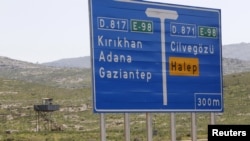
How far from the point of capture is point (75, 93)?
5738 inches

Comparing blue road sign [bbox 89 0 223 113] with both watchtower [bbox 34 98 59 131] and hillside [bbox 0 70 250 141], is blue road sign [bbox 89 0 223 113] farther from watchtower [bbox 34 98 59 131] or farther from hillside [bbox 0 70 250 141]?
watchtower [bbox 34 98 59 131]

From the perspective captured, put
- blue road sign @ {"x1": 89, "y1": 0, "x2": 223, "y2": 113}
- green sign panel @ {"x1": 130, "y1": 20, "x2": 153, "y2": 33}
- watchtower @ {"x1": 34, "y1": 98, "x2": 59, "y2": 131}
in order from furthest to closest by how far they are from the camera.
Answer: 1. watchtower @ {"x1": 34, "y1": 98, "x2": 59, "y2": 131}
2. green sign panel @ {"x1": 130, "y1": 20, "x2": 153, "y2": 33}
3. blue road sign @ {"x1": 89, "y1": 0, "x2": 223, "y2": 113}

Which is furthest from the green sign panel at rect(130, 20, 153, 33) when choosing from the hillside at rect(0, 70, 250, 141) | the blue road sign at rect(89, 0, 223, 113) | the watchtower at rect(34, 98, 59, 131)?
the watchtower at rect(34, 98, 59, 131)

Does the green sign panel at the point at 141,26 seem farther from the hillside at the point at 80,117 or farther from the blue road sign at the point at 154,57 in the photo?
the hillside at the point at 80,117

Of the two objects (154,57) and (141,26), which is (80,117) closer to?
(154,57)

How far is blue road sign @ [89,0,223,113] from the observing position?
44.2 feet

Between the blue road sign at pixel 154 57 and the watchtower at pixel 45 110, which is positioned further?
the watchtower at pixel 45 110

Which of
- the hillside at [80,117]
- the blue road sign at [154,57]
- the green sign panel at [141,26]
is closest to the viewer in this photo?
the blue road sign at [154,57]

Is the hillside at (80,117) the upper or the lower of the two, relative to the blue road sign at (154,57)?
lower

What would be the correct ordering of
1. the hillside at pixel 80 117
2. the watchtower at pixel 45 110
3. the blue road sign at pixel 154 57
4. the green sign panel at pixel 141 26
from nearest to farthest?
the blue road sign at pixel 154 57 → the green sign panel at pixel 141 26 → the hillside at pixel 80 117 → the watchtower at pixel 45 110

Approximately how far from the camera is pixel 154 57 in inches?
577

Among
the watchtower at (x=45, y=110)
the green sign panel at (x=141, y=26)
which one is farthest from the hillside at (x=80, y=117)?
the green sign panel at (x=141, y=26)

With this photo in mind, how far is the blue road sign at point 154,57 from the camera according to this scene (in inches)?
531

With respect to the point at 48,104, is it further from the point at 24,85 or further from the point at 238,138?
the point at 238,138
